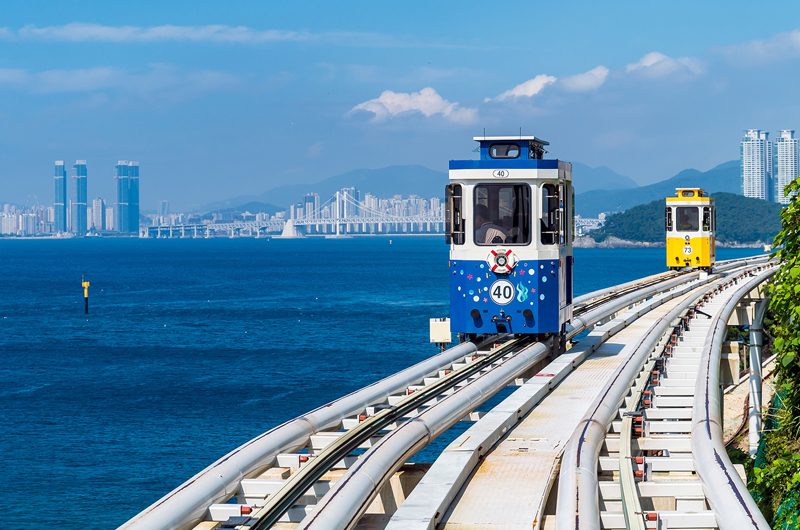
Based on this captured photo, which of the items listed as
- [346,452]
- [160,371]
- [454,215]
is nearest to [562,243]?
[454,215]

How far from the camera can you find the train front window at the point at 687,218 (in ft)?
140

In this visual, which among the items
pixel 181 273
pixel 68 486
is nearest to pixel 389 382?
pixel 68 486

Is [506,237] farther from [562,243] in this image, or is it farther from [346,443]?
[346,443]

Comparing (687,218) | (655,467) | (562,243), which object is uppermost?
(687,218)

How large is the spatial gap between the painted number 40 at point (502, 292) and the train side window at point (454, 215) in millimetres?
1055

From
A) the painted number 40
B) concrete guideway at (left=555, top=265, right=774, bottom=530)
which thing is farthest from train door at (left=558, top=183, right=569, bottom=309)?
concrete guideway at (left=555, top=265, right=774, bottom=530)

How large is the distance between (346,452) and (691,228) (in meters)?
37.4

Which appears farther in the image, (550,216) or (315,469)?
(550,216)

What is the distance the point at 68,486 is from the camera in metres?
32.2

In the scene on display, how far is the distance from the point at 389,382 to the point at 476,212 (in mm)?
4200

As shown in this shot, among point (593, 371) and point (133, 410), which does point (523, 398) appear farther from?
point (133, 410)

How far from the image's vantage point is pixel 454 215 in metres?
15.9

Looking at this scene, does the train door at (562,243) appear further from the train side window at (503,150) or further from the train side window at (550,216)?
the train side window at (503,150)

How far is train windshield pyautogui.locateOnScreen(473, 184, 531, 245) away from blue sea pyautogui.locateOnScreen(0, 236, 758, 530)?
18.8 m
